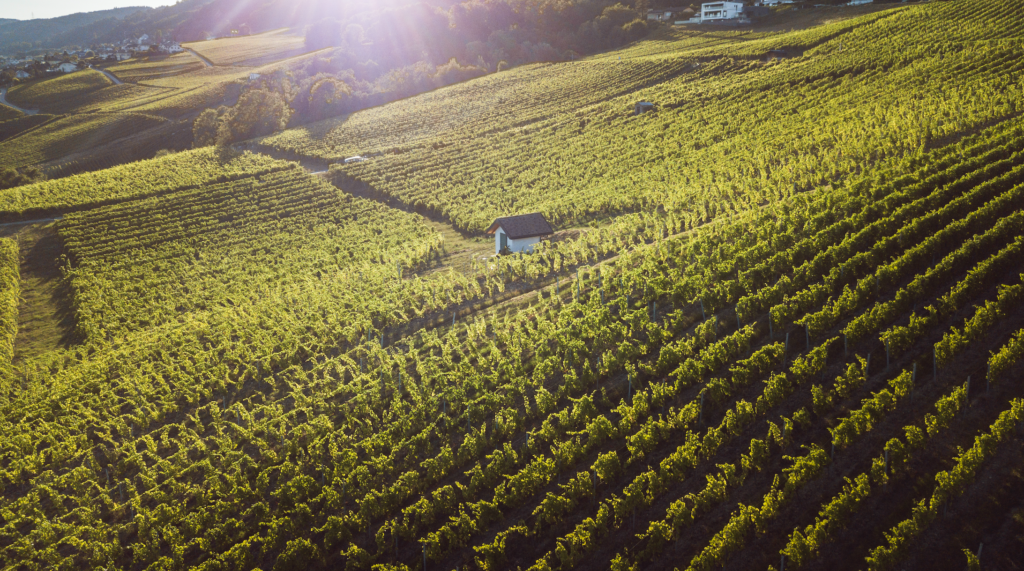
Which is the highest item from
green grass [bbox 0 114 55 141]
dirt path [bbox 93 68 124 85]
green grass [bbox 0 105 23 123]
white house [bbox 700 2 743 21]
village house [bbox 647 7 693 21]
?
dirt path [bbox 93 68 124 85]

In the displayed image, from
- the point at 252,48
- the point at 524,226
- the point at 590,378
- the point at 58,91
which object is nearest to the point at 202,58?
the point at 252,48

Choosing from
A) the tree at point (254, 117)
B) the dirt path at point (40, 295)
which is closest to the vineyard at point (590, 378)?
the dirt path at point (40, 295)

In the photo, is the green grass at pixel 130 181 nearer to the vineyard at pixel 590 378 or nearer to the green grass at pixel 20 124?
the vineyard at pixel 590 378

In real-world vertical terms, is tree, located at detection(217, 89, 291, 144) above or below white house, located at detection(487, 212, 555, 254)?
above

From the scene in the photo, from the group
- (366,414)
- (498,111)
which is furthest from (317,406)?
A: (498,111)

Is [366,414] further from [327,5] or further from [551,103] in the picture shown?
[327,5]

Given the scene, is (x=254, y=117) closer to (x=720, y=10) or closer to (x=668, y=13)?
(x=668, y=13)

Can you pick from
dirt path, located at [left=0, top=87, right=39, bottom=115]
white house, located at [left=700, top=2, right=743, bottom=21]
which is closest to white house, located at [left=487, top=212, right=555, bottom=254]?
white house, located at [left=700, top=2, right=743, bottom=21]

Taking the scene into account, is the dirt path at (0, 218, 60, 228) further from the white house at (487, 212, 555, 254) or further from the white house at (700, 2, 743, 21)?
the white house at (700, 2, 743, 21)
